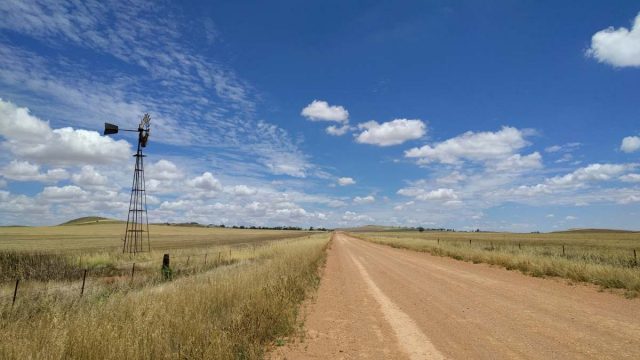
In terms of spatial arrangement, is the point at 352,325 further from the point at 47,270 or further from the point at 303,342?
the point at 47,270

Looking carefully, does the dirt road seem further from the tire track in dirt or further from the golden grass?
the golden grass

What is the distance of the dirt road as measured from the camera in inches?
278

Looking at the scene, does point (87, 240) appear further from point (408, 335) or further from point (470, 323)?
point (470, 323)

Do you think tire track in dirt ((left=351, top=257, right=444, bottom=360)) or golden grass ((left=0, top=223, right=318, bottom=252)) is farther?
golden grass ((left=0, top=223, right=318, bottom=252))

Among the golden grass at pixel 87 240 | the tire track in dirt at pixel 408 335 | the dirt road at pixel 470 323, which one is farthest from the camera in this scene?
the golden grass at pixel 87 240

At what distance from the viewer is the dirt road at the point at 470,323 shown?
7.05 meters

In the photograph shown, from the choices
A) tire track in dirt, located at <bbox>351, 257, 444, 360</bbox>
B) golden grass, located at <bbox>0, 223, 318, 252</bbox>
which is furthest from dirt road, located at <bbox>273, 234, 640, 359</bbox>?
golden grass, located at <bbox>0, 223, 318, 252</bbox>

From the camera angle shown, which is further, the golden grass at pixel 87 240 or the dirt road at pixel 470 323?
the golden grass at pixel 87 240

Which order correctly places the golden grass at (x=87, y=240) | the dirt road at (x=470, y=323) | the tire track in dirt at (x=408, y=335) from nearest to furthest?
the tire track in dirt at (x=408, y=335), the dirt road at (x=470, y=323), the golden grass at (x=87, y=240)

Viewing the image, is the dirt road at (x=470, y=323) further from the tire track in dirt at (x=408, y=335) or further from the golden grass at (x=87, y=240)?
the golden grass at (x=87, y=240)

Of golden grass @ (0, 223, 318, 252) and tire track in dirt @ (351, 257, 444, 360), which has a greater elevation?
tire track in dirt @ (351, 257, 444, 360)

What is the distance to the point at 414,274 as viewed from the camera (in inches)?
792

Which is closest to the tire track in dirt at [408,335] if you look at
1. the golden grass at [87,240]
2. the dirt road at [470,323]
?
the dirt road at [470,323]

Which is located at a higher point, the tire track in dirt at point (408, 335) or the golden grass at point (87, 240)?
the tire track in dirt at point (408, 335)
